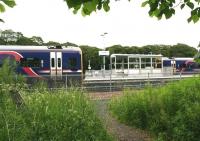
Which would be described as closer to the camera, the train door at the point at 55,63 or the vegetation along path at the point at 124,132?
the vegetation along path at the point at 124,132

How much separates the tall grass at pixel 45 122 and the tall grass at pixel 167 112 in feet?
5.00

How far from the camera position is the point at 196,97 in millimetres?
8891

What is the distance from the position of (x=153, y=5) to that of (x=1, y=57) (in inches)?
902

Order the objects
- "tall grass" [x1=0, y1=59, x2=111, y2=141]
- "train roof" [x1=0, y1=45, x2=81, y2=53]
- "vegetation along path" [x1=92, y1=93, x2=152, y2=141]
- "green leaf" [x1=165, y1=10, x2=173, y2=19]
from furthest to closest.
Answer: "train roof" [x1=0, y1=45, x2=81, y2=53] → "vegetation along path" [x1=92, y1=93, x2=152, y2=141] → "green leaf" [x1=165, y1=10, x2=173, y2=19] → "tall grass" [x1=0, y1=59, x2=111, y2=141]

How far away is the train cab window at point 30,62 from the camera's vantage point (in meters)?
29.4

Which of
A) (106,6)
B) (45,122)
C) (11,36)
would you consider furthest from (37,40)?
(106,6)

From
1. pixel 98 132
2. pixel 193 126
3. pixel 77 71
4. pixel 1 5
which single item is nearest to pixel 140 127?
pixel 193 126

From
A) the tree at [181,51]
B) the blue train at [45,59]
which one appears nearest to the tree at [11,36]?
the tree at [181,51]

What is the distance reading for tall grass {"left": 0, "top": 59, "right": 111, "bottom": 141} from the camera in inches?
233

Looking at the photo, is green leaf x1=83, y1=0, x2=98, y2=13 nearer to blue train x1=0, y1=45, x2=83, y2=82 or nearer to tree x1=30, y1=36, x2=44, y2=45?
blue train x1=0, y1=45, x2=83, y2=82

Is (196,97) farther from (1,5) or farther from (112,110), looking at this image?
(1,5)

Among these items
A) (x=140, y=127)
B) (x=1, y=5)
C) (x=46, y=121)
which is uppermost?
(x=1, y=5)

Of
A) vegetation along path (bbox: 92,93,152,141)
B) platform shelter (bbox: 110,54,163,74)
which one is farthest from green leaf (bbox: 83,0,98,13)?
platform shelter (bbox: 110,54,163,74)

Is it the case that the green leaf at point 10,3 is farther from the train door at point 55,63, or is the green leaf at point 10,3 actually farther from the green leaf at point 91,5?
the train door at point 55,63
